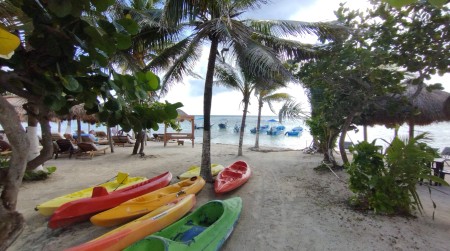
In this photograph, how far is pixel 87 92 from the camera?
122 centimetres

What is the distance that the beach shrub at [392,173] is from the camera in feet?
15.0

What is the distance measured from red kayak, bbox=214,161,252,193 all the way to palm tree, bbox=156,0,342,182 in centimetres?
53

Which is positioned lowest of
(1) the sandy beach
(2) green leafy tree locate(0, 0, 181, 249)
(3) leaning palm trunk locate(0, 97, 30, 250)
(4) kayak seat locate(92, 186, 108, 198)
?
(1) the sandy beach

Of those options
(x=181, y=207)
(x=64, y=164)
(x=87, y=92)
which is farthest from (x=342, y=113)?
(x=64, y=164)

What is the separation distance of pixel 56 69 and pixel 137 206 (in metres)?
3.83

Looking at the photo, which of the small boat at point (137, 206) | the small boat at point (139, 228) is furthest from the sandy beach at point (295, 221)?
the small boat at point (139, 228)

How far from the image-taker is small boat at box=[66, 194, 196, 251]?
297cm

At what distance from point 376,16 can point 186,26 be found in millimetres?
5010

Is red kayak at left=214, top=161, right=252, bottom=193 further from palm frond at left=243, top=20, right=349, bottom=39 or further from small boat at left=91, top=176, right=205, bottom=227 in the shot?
palm frond at left=243, top=20, right=349, bottom=39

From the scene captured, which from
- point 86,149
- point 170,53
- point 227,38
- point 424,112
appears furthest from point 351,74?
point 86,149

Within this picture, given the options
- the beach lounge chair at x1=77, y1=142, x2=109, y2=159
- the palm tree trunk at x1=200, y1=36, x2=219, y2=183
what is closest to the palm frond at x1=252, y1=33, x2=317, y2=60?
the palm tree trunk at x1=200, y1=36, x2=219, y2=183

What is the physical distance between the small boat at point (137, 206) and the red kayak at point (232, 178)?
63 centimetres

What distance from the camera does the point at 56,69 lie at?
1.10 m

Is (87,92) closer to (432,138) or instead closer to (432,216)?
(432,138)
